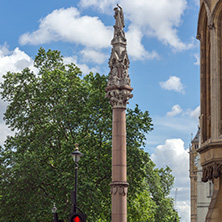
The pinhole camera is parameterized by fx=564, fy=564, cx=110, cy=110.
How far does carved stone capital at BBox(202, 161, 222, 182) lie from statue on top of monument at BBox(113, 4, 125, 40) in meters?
14.0

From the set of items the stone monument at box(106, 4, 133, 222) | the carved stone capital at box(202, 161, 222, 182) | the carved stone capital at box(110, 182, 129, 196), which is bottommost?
the carved stone capital at box(202, 161, 222, 182)

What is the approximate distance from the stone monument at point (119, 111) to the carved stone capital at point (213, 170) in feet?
35.4

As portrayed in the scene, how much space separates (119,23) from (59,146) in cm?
1523

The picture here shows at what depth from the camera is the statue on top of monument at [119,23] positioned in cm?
3130

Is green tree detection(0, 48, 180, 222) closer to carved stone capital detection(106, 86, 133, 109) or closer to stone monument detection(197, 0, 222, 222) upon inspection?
carved stone capital detection(106, 86, 133, 109)

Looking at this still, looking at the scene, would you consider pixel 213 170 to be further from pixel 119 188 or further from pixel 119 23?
pixel 119 23

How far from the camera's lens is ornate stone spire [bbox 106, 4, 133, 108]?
99.3 feet

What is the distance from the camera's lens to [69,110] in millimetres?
44031

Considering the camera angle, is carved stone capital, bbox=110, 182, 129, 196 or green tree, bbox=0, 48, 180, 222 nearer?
carved stone capital, bbox=110, 182, 129, 196

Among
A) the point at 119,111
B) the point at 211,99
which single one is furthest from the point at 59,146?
the point at 211,99

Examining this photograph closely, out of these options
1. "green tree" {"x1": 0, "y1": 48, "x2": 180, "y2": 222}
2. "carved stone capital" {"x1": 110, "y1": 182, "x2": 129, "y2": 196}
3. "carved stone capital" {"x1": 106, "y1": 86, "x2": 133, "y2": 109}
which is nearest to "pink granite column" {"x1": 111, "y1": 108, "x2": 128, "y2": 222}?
"carved stone capital" {"x1": 110, "y1": 182, "x2": 129, "y2": 196}

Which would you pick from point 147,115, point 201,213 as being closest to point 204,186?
point 201,213

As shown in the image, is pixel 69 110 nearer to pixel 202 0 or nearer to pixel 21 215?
pixel 21 215

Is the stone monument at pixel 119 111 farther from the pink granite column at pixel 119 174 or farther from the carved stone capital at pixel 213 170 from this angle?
the carved stone capital at pixel 213 170
